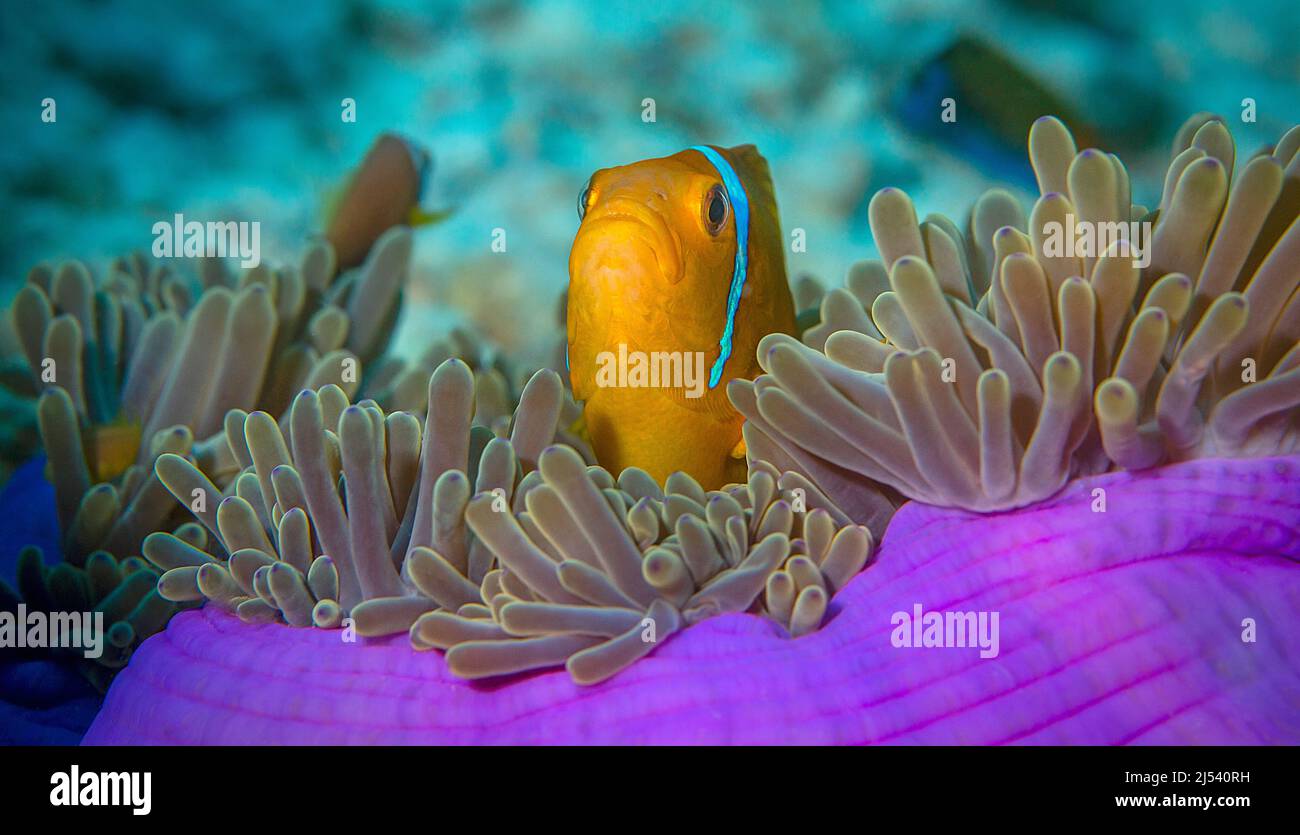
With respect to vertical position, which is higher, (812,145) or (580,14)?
(580,14)

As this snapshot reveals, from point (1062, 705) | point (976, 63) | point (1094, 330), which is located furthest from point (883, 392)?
point (976, 63)

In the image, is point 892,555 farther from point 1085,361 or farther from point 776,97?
point 776,97

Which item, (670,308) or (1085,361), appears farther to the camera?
(670,308)

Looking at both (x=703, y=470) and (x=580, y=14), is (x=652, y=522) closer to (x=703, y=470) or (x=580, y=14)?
(x=703, y=470)

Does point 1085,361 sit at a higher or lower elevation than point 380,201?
lower

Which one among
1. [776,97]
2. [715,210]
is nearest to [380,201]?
[776,97]

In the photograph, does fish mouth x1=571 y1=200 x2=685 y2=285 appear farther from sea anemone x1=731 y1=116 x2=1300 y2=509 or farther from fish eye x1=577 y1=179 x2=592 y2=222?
sea anemone x1=731 y1=116 x2=1300 y2=509
